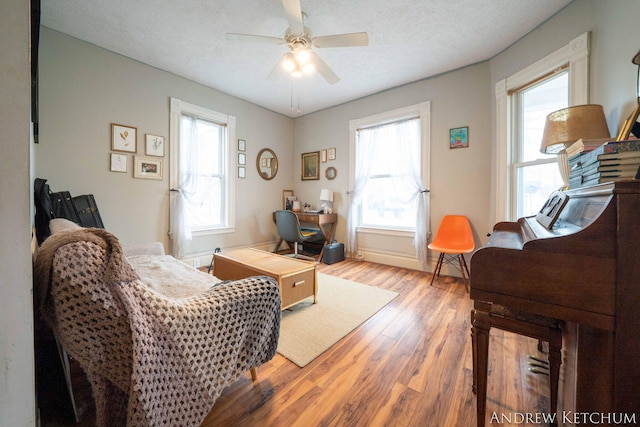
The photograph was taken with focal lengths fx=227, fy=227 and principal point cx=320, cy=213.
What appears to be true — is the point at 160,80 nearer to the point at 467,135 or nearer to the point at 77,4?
the point at 77,4

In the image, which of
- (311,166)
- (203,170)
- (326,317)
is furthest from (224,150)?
(326,317)

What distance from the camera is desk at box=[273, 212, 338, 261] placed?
151 inches

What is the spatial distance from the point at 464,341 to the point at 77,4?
4147mm

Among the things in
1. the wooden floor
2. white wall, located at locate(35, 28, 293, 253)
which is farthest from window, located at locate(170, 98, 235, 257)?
the wooden floor

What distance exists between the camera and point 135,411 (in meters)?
0.68

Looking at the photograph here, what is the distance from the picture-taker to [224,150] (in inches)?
144

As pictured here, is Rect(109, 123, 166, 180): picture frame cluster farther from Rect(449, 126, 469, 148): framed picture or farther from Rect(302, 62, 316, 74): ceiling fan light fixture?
Rect(449, 126, 469, 148): framed picture

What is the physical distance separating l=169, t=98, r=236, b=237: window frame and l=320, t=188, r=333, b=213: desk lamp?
1532 millimetres

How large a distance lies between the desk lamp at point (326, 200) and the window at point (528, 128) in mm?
2370

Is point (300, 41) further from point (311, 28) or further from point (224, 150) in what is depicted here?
point (224, 150)

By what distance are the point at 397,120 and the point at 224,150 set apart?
2.75 m

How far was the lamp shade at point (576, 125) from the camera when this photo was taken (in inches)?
50.5

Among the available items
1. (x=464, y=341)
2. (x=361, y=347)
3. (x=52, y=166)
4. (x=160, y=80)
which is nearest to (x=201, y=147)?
(x=160, y=80)

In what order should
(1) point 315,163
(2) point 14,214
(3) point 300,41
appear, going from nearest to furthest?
(2) point 14,214 < (3) point 300,41 < (1) point 315,163
